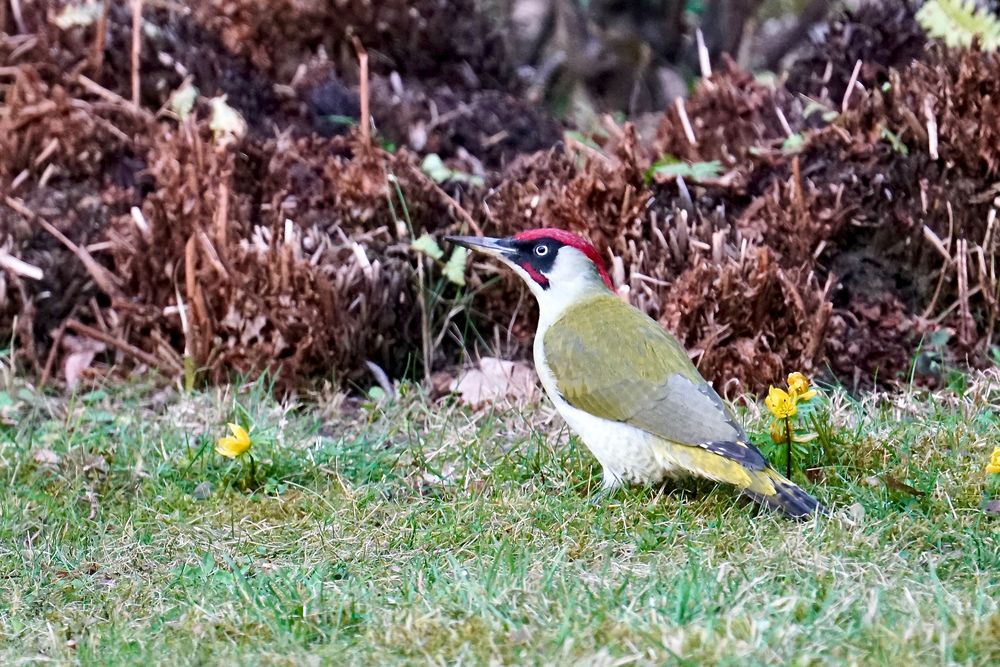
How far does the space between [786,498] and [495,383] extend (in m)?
1.78

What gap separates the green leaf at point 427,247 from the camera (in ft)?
18.5

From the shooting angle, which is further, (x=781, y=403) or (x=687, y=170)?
(x=687, y=170)

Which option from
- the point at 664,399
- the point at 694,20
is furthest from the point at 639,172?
the point at 694,20

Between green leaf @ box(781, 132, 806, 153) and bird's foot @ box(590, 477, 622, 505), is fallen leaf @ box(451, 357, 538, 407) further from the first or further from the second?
green leaf @ box(781, 132, 806, 153)

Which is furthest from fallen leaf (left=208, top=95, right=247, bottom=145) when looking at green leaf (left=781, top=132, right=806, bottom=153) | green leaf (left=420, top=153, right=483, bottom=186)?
green leaf (left=781, top=132, right=806, bottom=153)

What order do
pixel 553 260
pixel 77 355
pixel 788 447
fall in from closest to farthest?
pixel 788 447 < pixel 553 260 < pixel 77 355

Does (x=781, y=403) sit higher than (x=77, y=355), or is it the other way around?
(x=781, y=403)

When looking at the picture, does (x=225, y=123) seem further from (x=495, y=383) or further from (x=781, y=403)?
(x=781, y=403)

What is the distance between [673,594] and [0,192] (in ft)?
13.6

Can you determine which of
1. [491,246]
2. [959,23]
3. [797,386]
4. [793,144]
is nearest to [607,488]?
[797,386]

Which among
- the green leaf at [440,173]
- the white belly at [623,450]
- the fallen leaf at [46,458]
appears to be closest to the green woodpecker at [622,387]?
the white belly at [623,450]

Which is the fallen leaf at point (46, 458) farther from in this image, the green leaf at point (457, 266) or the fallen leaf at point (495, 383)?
the green leaf at point (457, 266)

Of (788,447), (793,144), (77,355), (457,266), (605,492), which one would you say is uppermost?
(793,144)

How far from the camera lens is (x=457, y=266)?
18.3 ft
